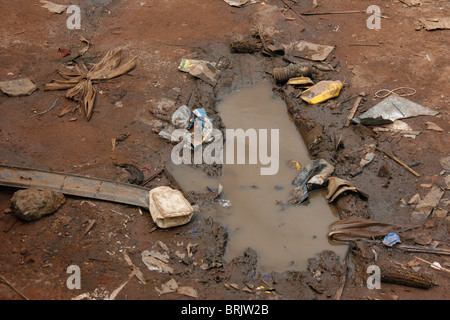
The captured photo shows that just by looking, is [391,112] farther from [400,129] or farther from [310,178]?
[310,178]

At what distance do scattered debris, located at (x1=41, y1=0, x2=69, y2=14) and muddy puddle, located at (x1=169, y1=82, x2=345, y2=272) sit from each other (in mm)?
5600

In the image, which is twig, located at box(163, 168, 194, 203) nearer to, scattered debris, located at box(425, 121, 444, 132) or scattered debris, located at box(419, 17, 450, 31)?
scattered debris, located at box(425, 121, 444, 132)

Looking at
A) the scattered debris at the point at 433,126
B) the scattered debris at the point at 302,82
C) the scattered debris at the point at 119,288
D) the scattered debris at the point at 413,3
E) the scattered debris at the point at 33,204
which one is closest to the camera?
the scattered debris at the point at 119,288

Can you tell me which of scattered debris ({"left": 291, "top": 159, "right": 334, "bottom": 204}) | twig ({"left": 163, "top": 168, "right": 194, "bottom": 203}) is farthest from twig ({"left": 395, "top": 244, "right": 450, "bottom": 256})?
twig ({"left": 163, "top": 168, "right": 194, "bottom": 203})

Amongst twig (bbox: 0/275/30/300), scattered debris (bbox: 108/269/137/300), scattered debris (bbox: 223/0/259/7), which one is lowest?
scattered debris (bbox: 108/269/137/300)

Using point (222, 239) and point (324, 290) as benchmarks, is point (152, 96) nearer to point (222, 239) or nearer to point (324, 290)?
point (222, 239)

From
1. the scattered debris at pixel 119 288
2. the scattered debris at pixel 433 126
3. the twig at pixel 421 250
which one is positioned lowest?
the twig at pixel 421 250

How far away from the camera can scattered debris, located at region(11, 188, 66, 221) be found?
5.29m

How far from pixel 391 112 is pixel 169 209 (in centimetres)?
440

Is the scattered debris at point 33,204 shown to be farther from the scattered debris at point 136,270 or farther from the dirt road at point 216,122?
the scattered debris at point 136,270

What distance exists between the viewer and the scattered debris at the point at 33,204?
17.4 feet

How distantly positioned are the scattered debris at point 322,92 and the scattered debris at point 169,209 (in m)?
3.40

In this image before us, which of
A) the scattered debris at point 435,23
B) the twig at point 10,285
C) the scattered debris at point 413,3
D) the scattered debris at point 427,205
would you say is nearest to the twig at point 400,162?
the scattered debris at point 427,205

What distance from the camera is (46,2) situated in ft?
33.6
